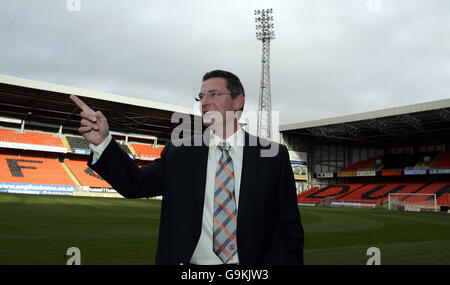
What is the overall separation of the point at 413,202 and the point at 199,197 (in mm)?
40945

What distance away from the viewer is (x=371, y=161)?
51969 mm

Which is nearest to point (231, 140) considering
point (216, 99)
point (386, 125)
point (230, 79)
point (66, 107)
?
point (216, 99)

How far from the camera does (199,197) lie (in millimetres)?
2312

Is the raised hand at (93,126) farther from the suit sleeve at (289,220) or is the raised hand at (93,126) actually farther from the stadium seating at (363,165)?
the stadium seating at (363,165)

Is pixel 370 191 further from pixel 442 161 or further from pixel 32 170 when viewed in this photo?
pixel 32 170

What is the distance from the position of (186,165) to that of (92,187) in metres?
41.4

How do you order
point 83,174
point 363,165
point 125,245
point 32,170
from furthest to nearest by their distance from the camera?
point 363,165, point 83,174, point 32,170, point 125,245

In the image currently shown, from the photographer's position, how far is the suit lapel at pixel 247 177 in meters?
2.30

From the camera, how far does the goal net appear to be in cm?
3491

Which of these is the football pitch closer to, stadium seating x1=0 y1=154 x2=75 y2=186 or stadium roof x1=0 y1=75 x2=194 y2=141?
stadium roof x1=0 y1=75 x2=194 y2=141

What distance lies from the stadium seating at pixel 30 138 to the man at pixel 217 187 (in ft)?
145

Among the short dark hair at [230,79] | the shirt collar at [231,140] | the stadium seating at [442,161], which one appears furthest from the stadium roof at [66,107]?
the shirt collar at [231,140]
